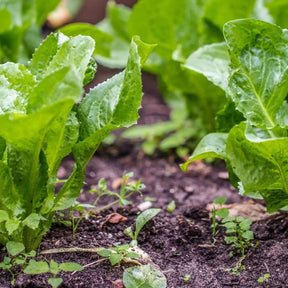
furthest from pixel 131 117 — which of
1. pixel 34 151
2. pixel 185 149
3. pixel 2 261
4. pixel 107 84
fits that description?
pixel 185 149

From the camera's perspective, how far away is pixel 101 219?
1.97 meters

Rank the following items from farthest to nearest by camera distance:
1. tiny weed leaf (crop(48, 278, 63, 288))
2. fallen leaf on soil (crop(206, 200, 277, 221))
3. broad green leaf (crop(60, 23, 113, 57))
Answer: broad green leaf (crop(60, 23, 113, 57)) < fallen leaf on soil (crop(206, 200, 277, 221)) < tiny weed leaf (crop(48, 278, 63, 288))

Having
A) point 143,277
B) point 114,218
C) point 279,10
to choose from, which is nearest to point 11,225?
point 143,277

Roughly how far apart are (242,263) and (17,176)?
78 centimetres

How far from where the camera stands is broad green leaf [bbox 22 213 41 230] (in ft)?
4.97

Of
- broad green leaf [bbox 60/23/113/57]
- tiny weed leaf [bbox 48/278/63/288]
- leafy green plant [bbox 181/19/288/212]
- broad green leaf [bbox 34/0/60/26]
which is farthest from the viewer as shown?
broad green leaf [bbox 34/0/60/26]

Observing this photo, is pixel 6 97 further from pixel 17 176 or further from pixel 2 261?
pixel 2 261

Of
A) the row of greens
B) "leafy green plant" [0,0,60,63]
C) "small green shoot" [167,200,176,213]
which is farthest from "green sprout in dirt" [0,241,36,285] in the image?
"leafy green plant" [0,0,60,63]

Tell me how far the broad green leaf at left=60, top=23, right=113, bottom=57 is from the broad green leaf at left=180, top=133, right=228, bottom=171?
1.04m

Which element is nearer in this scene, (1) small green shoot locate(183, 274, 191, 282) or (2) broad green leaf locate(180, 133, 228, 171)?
(1) small green shoot locate(183, 274, 191, 282)

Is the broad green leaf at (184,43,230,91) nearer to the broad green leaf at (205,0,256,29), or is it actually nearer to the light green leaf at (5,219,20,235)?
the broad green leaf at (205,0,256,29)

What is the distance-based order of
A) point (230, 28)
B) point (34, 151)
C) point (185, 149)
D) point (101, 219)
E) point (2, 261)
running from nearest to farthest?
point (34, 151)
point (2, 261)
point (230, 28)
point (101, 219)
point (185, 149)

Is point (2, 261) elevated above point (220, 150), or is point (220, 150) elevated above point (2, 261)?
point (220, 150)

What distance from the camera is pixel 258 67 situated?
1881mm
